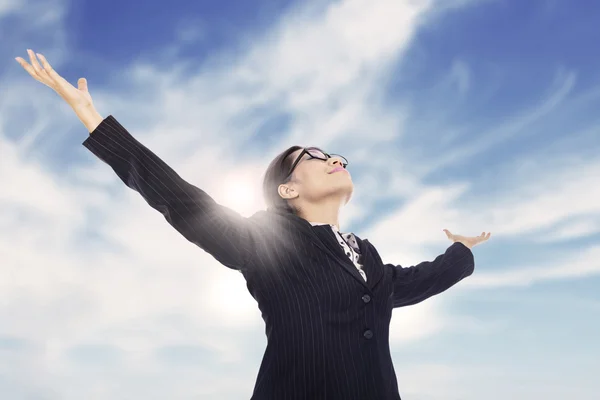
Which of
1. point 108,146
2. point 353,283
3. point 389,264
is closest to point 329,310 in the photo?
point 353,283

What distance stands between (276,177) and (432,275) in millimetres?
1699

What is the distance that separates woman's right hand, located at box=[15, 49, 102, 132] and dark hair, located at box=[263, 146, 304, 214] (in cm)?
159

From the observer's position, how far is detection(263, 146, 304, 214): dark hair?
4.95 meters

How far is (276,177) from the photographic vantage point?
5020mm

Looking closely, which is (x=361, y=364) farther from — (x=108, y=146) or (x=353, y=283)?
(x=108, y=146)

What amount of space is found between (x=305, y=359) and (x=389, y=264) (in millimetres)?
1640

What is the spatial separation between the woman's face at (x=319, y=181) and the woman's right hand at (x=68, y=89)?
1.67m

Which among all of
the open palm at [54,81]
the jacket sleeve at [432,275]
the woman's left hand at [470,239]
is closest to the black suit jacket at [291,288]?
the open palm at [54,81]

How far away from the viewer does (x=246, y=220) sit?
4.25 m

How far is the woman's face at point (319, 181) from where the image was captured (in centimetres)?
474

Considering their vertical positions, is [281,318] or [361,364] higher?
[281,318]

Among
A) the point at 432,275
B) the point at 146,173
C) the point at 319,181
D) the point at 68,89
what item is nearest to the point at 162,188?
the point at 146,173

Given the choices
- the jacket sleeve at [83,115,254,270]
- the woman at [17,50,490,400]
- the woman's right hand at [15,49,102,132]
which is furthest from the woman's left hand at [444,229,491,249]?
the woman's right hand at [15,49,102,132]

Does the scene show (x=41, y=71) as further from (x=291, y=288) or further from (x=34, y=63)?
(x=291, y=288)
